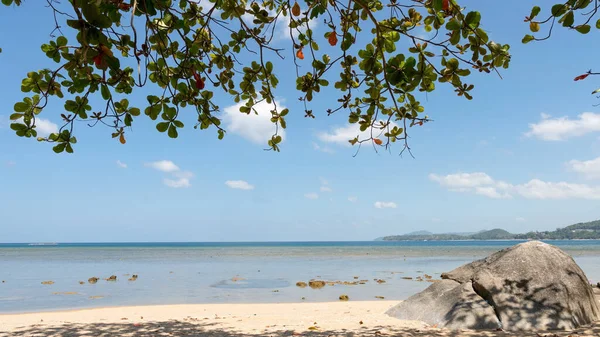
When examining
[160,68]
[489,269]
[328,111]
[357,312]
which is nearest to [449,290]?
[489,269]

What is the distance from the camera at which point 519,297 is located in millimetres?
7102

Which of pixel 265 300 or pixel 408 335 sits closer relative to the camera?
pixel 408 335

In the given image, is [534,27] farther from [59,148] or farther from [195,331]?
[195,331]

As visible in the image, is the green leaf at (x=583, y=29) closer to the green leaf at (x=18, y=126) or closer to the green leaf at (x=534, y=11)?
the green leaf at (x=534, y=11)

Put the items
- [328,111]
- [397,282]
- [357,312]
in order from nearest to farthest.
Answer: [328,111] → [357,312] → [397,282]

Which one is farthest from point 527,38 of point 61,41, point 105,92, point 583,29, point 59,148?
point 59,148

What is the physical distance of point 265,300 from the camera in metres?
14.8

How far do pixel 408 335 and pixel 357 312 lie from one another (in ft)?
9.68

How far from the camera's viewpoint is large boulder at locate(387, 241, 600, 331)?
685 centimetres

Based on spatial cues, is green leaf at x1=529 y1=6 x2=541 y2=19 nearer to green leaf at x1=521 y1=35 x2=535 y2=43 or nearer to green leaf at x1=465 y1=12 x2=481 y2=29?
green leaf at x1=521 y1=35 x2=535 y2=43

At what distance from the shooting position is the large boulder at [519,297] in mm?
6848

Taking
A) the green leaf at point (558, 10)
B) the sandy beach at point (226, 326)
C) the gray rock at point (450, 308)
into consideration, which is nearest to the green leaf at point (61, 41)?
the green leaf at point (558, 10)

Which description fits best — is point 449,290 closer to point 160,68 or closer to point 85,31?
point 160,68

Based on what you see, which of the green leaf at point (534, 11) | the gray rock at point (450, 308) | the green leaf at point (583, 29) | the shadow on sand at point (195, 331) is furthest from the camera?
the gray rock at point (450, 308)
